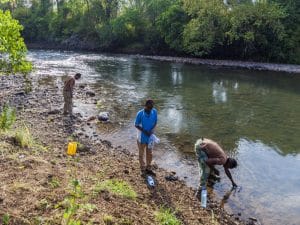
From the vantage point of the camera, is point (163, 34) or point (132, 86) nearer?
point (132, 86)

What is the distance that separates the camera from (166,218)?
7.67 m

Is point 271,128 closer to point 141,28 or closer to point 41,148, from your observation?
point 41,148

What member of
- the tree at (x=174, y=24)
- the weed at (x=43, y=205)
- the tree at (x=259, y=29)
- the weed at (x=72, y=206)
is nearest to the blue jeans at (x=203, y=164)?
the weed at (x=72, y=206)

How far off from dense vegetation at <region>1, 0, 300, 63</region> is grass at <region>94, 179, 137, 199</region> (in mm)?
38459

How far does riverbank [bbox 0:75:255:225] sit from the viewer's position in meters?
6.82

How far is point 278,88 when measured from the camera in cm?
2883

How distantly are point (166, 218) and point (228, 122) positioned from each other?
1140 cm

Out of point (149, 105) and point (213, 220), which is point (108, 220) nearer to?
point (213, 220)

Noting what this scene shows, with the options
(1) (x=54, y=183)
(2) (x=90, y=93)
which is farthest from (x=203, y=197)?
(2) (x=90, y=93)

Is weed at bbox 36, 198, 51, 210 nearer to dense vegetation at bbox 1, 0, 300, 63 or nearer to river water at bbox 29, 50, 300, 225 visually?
river water at bbox 29, 50, 300, 225

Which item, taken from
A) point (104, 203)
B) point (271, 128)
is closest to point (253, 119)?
point (271, 128)

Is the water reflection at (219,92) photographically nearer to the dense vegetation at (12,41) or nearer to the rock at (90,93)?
the rock at (90,93)

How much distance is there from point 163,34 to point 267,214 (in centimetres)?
4589

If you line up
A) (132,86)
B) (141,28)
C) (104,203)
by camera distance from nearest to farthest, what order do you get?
1. (104,203)
2. (132,86)
3. (141,28)
